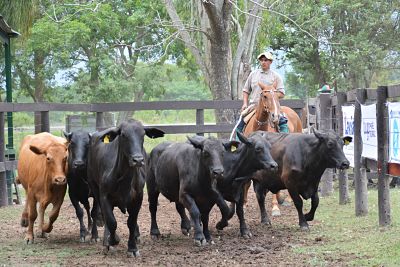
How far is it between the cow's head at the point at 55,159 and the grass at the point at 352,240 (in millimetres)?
3144

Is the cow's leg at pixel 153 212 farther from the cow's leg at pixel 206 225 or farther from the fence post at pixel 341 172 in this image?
the fence post at pixel 341 172

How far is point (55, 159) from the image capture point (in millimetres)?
10734

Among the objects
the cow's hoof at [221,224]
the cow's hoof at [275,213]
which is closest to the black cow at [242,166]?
the cow's hoof at [221,224]

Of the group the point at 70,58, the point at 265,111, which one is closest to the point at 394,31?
the point at 70,58

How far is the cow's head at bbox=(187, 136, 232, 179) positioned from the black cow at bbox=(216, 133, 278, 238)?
66cm

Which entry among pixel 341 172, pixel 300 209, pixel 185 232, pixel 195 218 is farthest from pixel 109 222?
pixel 341 172

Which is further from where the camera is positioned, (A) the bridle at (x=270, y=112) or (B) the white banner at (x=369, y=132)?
(A) the bridle at (x=270, y=112)

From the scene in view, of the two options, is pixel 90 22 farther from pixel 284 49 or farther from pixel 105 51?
pixel 284 49

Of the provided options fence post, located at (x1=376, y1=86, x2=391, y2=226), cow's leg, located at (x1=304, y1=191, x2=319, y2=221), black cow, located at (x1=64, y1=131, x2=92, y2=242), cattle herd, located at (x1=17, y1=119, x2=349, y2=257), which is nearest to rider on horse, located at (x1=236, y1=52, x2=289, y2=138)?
cattle herd, located at (x1=17, y1=119, x2=349, y2=257)

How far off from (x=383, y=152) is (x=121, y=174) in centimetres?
330

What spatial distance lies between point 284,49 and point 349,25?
2.95 metres

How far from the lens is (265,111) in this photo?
45.1 feet

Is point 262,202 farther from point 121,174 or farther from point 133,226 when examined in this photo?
point 121,174

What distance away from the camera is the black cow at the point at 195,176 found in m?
10.0
